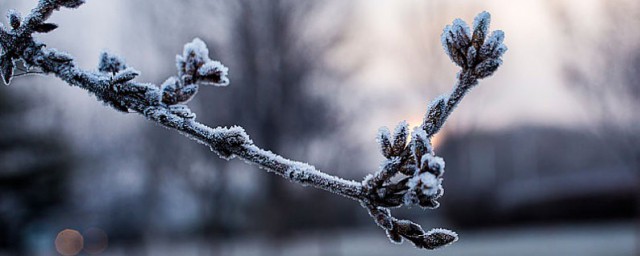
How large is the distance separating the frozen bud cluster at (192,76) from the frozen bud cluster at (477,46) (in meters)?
0.54

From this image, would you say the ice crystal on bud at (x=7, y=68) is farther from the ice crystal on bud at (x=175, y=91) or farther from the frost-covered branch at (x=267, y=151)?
the ice crystal on bud at (x=175, y=91)

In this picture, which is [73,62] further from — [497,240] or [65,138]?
[497,240]

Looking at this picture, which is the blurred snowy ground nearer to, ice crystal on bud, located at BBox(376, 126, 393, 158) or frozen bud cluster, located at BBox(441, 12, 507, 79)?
ice crystal on bud, located at BBox(376, 126, 393, 158)

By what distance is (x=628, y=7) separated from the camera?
11.6 metres

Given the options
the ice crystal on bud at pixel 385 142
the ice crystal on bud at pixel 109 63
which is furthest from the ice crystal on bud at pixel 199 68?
the ice crystal on bud at pixel 385 142

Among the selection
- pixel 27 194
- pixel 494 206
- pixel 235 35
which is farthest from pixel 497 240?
pixel 27 194

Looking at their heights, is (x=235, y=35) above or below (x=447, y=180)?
below

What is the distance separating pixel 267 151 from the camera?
1518 millimetres

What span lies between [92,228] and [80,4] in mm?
23371

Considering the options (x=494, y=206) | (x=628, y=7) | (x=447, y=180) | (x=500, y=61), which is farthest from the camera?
(x=447, y=180)

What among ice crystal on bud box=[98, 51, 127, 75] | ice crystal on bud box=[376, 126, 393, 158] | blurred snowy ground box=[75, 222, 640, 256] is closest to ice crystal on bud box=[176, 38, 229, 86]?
ice crystal on bud box=[98, 51, 127, 75]

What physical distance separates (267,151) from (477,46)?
519mm

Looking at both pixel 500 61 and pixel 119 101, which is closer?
pixel 500 61

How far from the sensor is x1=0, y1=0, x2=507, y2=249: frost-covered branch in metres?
1.35
